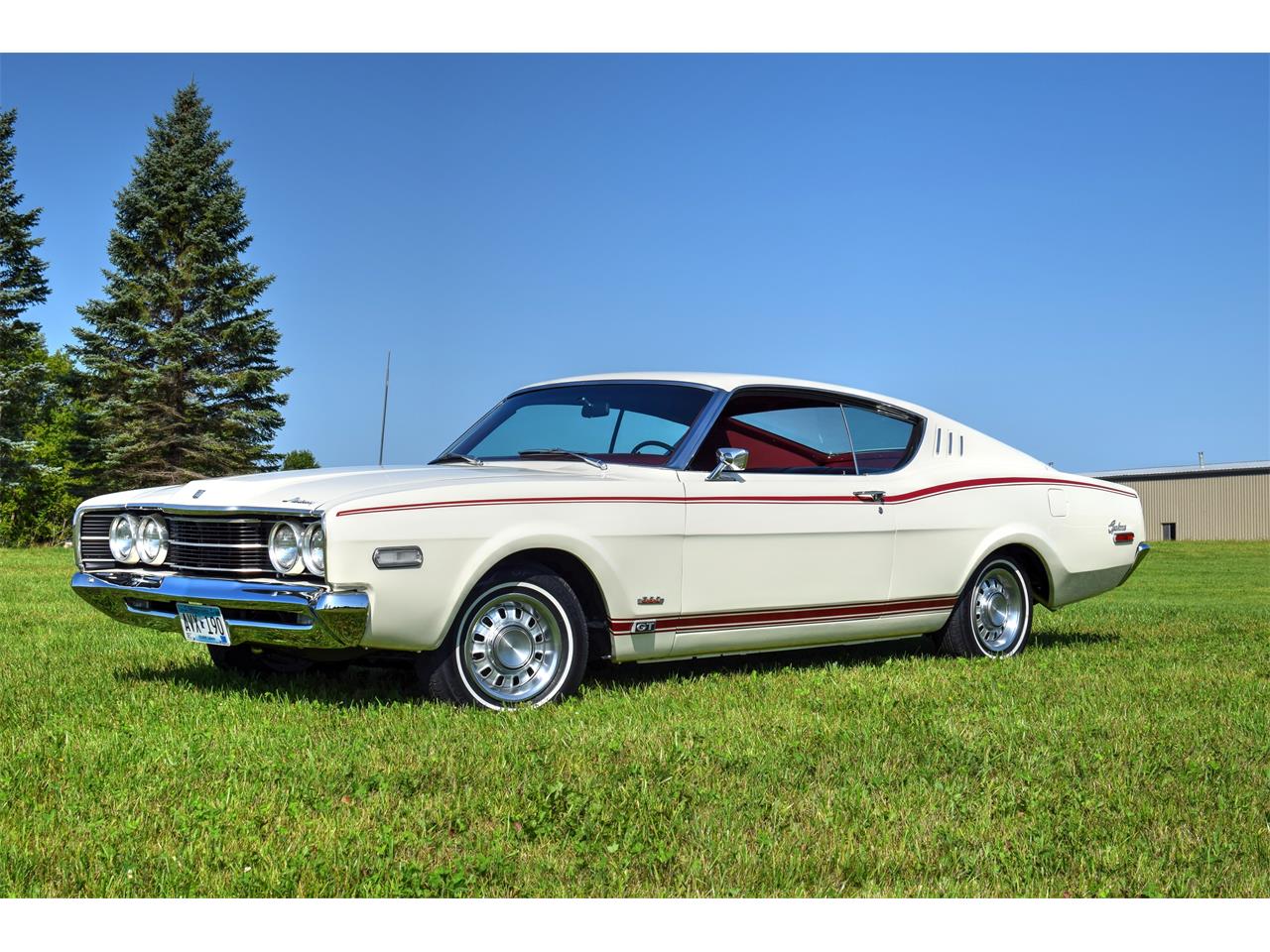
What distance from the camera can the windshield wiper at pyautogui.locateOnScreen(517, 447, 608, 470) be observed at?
7273mm

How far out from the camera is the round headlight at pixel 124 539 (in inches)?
277

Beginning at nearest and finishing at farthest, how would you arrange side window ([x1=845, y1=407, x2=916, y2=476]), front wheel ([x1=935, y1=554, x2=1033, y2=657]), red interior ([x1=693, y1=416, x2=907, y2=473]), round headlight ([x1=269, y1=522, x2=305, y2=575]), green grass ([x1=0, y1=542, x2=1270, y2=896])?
green grass ([x1=0, y1=542, x2=1270, y2=896]) → round headlight ([x1=269, y1=522, x2=305, y2=575]) → red interior ([x1=693, y1=416, x2=907, y2=473]) → side window ([x1=845, y1=407, x2=916, y2=476]) → front wheel ([x1=935, y1=554, x2=1033, y2=657])

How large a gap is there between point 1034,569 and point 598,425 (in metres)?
3.68

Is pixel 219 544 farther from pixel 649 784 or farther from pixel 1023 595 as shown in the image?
pixel 1023 595

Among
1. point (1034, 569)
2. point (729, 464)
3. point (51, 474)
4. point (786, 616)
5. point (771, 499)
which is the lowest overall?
point (51, 474)

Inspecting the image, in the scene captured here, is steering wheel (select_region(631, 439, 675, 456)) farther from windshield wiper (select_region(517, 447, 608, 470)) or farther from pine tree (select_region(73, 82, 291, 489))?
pine tree (select_region(73, 82, 291, 489))

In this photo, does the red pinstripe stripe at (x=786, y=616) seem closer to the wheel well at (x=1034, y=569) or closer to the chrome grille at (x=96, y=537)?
the wheel well at (x=1034, y=569)

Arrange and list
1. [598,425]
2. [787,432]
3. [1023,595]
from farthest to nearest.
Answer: [1023,595]
[787,432]
[598,425]

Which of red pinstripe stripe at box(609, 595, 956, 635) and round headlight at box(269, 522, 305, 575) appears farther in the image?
red pinstripe stripe at box(609, 595, 956, 635)

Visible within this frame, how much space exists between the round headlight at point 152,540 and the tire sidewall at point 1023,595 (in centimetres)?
499

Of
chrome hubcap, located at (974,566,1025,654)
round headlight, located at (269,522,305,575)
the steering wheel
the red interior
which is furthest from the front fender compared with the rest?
chrome hubcap, located at (974,566,1025,654)

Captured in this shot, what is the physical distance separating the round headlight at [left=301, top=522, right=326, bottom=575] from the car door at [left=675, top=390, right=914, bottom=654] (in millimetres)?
1975

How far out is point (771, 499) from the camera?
7559 mm

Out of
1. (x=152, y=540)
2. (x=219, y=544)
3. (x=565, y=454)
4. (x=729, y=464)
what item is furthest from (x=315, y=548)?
(x=729, y=464)
